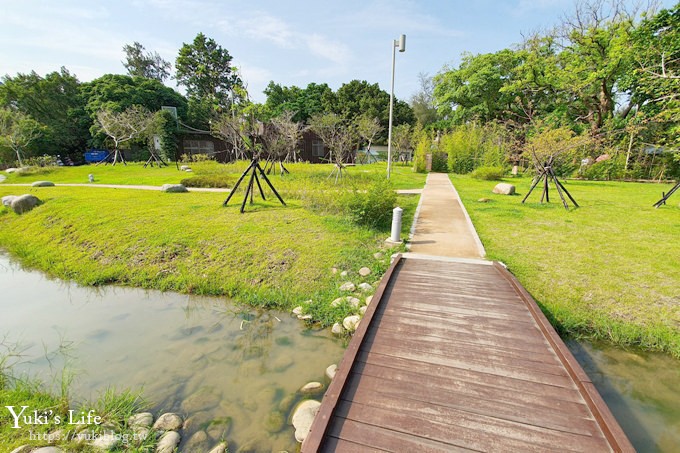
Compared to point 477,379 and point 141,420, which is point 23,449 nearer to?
point 141,420

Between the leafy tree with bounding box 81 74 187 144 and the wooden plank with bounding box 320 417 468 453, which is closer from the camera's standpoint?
the wooden plank with bounding box 320 417 468 453

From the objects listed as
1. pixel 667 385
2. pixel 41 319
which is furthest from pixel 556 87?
pixel 41 319

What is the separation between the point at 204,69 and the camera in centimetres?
3509

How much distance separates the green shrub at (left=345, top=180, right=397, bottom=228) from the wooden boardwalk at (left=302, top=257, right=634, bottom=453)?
11.3ft

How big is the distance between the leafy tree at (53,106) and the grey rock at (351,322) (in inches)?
1275

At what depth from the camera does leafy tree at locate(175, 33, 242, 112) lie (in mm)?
36125

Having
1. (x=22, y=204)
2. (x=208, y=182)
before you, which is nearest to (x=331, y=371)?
(x=22, y=204)

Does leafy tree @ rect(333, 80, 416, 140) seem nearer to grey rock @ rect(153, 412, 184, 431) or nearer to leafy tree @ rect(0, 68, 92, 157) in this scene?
leafy tree @ rect(0, 68, 92, 157)

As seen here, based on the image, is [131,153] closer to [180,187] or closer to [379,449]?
[180,187]

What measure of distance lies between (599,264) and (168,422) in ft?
21.9

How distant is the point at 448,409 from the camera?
210cm

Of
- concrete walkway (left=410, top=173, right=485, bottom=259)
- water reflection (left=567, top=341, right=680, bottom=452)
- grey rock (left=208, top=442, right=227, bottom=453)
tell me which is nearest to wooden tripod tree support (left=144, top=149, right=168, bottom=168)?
concrete walkway (left=410, top=173, right=485, bottom=259)

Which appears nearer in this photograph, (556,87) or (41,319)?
(41,319)

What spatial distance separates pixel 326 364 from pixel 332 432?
1.33 metres
